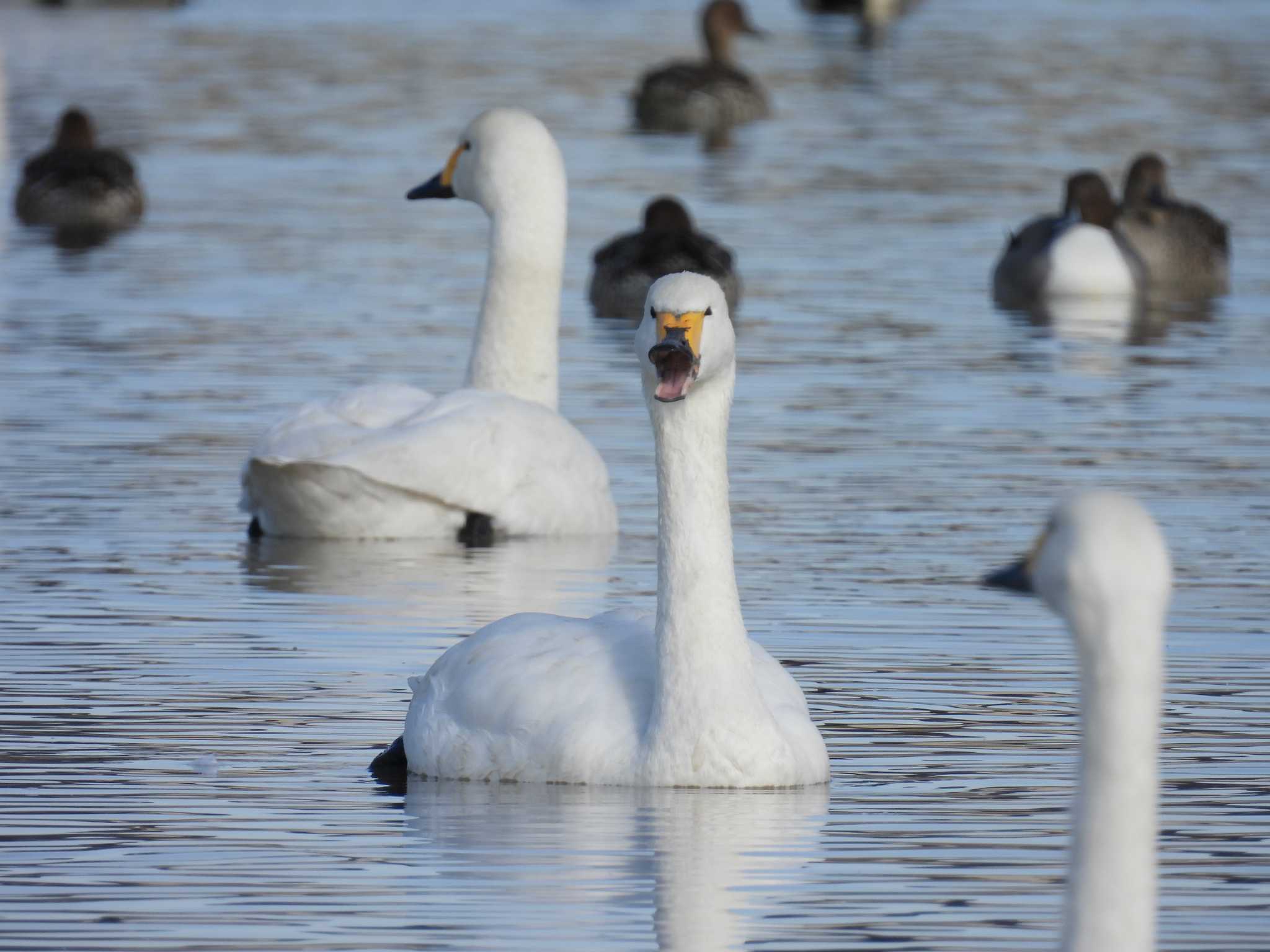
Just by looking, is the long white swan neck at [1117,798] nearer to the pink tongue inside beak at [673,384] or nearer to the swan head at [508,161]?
the pink tongue inside beak at [673,384]

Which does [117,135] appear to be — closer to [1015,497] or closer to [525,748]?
[1015,497]

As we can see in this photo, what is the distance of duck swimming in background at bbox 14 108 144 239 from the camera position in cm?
2923

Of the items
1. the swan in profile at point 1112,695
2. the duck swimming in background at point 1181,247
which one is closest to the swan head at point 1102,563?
the swan in profile at point 1112,695

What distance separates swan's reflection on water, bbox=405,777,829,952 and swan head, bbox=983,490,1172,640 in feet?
7.16

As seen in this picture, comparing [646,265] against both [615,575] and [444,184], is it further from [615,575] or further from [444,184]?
[615,575]

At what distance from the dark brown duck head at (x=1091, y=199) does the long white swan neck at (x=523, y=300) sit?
12205 millimetres

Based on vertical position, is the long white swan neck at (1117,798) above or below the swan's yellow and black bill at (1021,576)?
below

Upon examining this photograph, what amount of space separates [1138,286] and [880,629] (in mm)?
14801

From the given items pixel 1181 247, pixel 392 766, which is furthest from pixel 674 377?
pixel 1181 247

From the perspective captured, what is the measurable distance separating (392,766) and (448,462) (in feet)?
13.3

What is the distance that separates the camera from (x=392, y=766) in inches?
368

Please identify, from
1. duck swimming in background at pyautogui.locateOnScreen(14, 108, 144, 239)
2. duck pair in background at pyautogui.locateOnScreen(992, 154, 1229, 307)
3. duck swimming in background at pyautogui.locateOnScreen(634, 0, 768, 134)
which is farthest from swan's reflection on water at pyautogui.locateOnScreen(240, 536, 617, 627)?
duck swimming in background at pyautogui.locateOnScreen(634, 0, 768, 134)

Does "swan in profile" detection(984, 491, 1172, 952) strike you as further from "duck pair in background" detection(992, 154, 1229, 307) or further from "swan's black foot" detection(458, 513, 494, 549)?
"duck pair in background" detection(992, 154, 1229, 307)

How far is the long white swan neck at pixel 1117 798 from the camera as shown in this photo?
5309 millimetres
